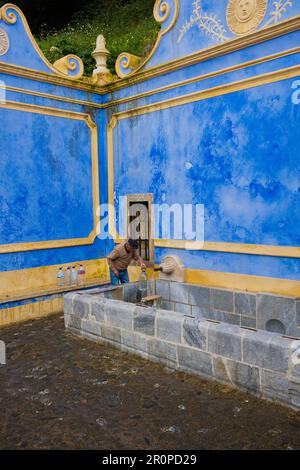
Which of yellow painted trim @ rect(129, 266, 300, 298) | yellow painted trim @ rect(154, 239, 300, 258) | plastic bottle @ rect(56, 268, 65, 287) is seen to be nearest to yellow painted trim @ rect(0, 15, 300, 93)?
yellow painted trim @ rect(154, 239, 300, 258)

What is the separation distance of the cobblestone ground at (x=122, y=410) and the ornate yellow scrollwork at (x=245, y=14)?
222 inches

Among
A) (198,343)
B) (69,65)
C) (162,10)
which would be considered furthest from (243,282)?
(69,65)

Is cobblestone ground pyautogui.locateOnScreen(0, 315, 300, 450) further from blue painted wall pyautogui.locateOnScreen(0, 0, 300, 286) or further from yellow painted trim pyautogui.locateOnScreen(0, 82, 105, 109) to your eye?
yellow painted trim pyautogui.locateOnScreen(0, 82, 105, 109)

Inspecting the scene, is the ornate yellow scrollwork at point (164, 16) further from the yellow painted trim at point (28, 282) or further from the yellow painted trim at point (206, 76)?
the yellow painted trim at point (28, 282)

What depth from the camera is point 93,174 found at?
953 centimetres

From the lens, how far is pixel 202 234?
755 cm

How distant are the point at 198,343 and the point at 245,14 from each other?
5419 mm

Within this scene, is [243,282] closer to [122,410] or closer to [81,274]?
[122,410]

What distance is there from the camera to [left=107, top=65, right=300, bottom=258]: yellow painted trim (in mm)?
6207

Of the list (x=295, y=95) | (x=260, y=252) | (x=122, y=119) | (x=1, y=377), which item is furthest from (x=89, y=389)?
(x=122, y=119)

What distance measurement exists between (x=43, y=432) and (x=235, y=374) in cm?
217

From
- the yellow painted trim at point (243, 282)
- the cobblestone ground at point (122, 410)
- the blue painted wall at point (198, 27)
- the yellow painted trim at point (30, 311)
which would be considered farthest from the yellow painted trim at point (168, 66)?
the cobblestone ground at point (122, 410)

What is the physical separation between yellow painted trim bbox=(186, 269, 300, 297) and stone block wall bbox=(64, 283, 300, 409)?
0.87 feet

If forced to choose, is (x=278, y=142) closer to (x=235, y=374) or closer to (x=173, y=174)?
(x=173, y=174)
